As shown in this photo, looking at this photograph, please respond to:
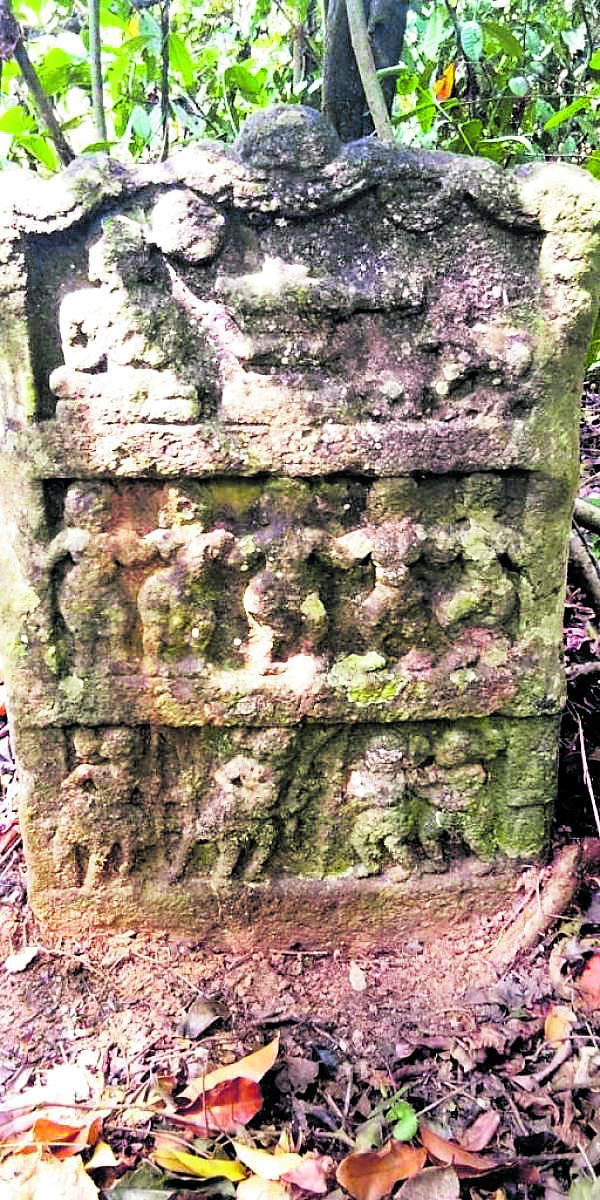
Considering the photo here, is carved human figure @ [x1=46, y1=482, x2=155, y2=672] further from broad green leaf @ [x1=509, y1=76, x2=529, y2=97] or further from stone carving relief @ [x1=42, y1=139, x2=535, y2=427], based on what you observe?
broad green leaf @ [x1=509, y1=76, x2=529, y2=97]

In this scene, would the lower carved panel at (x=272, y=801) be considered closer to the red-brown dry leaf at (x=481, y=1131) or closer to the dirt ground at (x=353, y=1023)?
the dirt ground at (x=353, y=1023)

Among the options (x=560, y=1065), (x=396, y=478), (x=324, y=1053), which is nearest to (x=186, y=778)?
(x=324, y=1053)

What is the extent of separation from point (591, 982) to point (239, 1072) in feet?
2.29

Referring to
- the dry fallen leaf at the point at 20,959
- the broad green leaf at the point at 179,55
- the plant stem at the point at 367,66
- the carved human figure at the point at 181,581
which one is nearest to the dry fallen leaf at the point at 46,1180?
the dry fallen leaf at the point at 20,959

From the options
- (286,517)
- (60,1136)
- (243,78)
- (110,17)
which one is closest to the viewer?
(60,1136)

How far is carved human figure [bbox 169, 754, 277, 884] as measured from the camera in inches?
74.0

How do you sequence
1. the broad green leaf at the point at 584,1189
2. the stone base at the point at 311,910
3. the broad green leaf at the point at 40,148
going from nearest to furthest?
the broad green leaf at the point at 584,1189 < the stone base at the point at 311,910 < the broad green leaf at the point at 40,148

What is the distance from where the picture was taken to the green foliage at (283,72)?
2236 millimetres

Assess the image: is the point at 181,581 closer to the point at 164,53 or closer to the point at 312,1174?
the point at 312,1174

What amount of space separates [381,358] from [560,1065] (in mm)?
1302

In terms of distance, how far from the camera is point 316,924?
6.51 feet

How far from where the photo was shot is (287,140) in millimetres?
1563

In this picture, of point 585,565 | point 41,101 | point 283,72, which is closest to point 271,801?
point 585,565

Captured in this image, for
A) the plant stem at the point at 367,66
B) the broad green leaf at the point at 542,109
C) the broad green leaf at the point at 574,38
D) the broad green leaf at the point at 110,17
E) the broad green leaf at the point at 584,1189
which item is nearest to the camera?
the broad green leaf at the point at 584,1189
